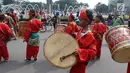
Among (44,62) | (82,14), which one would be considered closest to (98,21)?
(44,62)

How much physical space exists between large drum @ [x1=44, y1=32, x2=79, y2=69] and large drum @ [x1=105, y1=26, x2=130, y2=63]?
17.6 inches

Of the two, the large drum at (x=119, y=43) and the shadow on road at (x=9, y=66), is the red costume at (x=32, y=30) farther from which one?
the large drum at (x=119, y=43)

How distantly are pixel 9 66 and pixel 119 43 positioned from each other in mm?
4571

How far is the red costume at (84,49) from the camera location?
3340 millimetres

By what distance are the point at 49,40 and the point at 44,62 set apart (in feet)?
14.9

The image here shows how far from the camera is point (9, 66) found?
23.8 feet

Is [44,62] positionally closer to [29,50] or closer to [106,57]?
[29,50]

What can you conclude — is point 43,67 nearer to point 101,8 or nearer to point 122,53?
point 122,53

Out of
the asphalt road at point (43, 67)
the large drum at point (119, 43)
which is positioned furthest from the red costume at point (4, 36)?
the large drum at point (119, 43)

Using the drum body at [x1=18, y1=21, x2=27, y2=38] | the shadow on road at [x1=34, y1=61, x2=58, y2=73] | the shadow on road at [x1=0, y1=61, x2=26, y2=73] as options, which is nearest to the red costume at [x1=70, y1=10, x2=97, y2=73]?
the shadow on road at [x1=34, y1=61, x2=58, y2=73]

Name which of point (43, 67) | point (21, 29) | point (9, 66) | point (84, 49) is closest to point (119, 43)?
point (84, 49)

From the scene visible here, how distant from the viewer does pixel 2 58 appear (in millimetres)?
8211

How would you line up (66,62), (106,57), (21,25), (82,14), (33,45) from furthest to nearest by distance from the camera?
1. (21,25)
2. (106,57)
3. (33,45)
4. (82,14)
5. (66,62)

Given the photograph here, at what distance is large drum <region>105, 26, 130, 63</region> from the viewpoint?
3233 millimetres
